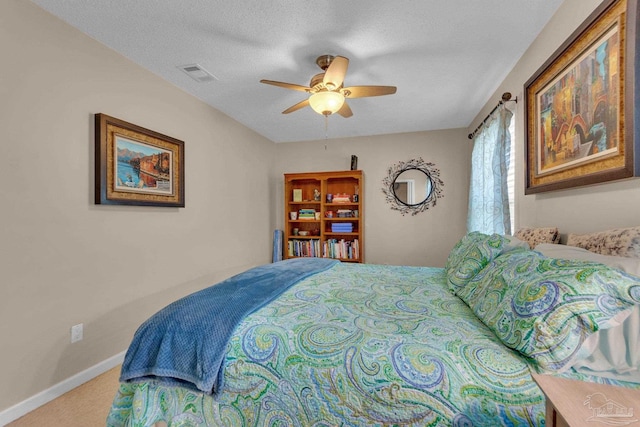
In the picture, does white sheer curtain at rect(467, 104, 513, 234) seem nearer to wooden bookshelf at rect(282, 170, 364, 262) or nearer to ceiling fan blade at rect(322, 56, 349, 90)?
ceiling fan blade at rect(322, 56, 349, 90)

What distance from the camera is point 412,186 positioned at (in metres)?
4.05

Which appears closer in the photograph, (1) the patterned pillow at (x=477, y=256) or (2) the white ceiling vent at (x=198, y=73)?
(1) the patterned pillow at (x=477, y=256)

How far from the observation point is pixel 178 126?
8.89ft

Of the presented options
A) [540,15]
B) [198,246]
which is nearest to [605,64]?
[540,15]

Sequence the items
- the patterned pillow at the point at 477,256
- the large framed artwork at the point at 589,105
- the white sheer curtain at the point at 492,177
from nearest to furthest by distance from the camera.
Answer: the large framed artwork at the point at 589,105
the patterned pillow at the point at 477,256
the white sheer curtain at the point at 492,177

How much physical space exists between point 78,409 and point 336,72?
2.76m

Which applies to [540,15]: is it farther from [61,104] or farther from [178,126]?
Result: [61,104]

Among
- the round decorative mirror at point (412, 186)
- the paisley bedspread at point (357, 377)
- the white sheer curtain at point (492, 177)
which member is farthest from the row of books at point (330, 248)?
the paisley bedspread at point (357, 377)

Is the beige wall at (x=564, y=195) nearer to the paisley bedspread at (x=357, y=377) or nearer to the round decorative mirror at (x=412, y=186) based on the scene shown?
the paisley bedspread at (x=357, y=377)

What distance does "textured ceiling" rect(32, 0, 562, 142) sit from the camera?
5.48ft

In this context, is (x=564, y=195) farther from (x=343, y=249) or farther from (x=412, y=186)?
(x=343, y=249)

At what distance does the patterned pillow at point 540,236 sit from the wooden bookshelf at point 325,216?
2378mm

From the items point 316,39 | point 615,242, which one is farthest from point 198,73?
point 615,242

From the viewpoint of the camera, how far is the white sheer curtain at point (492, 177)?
2.27 m
